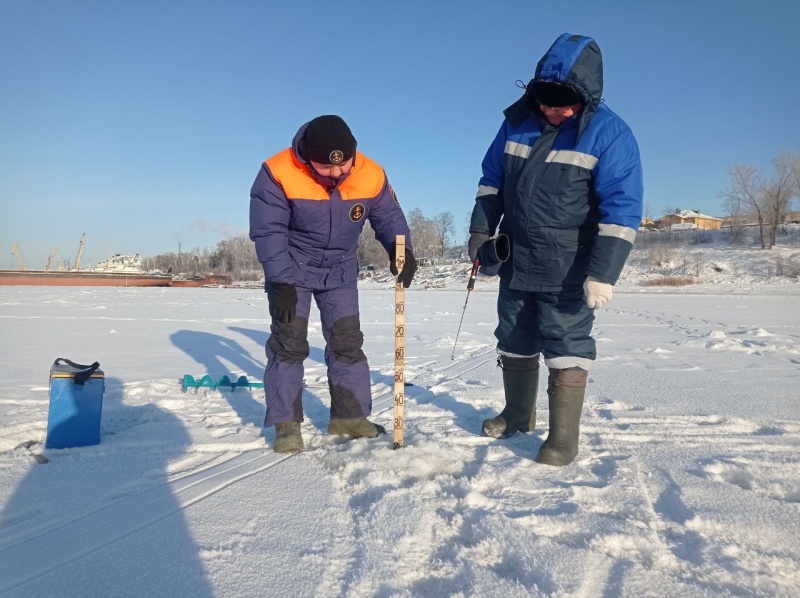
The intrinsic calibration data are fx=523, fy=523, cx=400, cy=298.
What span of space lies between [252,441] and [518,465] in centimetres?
151

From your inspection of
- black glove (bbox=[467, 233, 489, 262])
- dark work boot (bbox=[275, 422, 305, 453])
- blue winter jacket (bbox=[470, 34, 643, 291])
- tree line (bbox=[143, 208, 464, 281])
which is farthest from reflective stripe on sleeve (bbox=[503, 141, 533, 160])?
tree line (bbox=[143, 208, 464, 281])

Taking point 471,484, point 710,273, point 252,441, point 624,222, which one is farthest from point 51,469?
point 710,273

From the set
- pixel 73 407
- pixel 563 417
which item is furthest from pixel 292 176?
pixel 563 417

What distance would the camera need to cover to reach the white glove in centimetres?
253

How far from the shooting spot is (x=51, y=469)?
2.48 metres

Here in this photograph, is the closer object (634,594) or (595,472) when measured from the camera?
(634,594)

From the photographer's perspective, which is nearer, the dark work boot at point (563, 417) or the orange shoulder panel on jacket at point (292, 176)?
the dark work boot at point (563, 417)

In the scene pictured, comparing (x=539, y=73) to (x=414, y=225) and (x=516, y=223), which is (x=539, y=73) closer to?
(x=516, y=223)

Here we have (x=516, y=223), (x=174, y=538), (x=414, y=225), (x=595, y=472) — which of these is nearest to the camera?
(x=174, y=538)

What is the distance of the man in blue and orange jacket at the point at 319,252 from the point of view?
287 cm

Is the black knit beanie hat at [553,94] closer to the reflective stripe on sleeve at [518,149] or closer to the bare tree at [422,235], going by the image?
the reflective stripe on sleeve at [518,149]

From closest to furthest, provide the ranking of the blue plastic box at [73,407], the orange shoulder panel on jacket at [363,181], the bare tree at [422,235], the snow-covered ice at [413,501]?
the snow-covered ice at [413,501] → the blue plastic box at [73,407] → the orange shoulder panel on jacket at [363,181] → the bare tree at [422,235]

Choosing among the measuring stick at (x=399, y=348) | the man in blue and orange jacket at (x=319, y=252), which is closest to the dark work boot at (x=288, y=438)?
the man in blue and orange jacket at (x=319, y=252)

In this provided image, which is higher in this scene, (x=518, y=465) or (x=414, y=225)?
(x=414, y=225)
